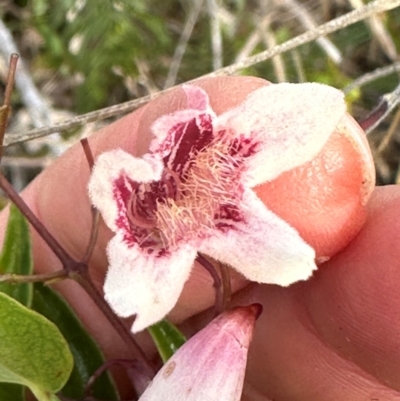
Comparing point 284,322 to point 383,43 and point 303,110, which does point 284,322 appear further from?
point 383,43

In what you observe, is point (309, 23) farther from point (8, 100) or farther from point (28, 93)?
point (8, 100)

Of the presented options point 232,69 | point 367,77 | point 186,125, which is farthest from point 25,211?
Result: point 367,77

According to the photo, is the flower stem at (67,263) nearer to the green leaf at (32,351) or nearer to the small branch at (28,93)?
the green leaf at (32,351)

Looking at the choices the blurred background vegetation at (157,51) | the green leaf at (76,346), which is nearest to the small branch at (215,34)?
the blurred background vegetation at (157,51)

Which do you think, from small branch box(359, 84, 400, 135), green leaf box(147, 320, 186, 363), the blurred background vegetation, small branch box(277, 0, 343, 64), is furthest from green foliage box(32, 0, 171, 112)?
green leaf box(147, 320, 186, 363)

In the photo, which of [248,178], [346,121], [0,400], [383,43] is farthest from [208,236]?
[383,43]
